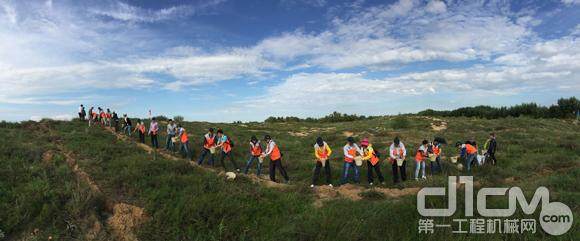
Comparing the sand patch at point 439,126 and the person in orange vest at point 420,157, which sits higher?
the sand patch at point 439,126

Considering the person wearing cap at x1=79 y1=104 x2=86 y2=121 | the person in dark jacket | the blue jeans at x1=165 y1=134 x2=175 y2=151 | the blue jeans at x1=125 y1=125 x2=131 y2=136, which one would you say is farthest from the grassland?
the person wearing cap at x1=79 y1=104 x2=86 y2=121

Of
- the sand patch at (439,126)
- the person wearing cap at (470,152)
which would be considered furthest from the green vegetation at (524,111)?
the person wearing cap at (470,152)

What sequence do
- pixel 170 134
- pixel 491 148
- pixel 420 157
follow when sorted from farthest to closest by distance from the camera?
1. pixel 170 134
2. pixel 491 148
3. pixel 420 157

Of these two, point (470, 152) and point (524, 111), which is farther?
point (524, 111)

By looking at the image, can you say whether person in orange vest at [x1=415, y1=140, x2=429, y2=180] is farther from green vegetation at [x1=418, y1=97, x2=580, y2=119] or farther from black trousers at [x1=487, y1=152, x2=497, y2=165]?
green vegetation at [x1=418, y1=97, x2=580, y2=119]

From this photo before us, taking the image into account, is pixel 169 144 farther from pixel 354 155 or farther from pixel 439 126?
pixel 439 126

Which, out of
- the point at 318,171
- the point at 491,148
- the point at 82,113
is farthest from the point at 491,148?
the point at 82,113

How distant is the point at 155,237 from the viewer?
25.7ft

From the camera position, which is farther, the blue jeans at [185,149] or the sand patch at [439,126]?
the sand patch at [439,126]

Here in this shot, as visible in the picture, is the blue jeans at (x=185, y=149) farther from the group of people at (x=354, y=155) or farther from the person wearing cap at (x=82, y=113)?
the person wearing cap at (x=82, y=113)

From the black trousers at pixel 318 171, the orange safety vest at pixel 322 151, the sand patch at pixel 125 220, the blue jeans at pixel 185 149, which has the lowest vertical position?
the sand patch at pixel 125 220

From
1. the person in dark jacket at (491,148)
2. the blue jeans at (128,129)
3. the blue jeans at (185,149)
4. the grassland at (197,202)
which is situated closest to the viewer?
the grassland at (197,202)

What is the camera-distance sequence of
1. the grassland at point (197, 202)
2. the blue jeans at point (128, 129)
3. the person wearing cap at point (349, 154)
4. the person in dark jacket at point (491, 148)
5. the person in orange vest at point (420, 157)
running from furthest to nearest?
the blue jeans at point (128, 129) → the person in dark jacket at point (491, 148) → the person in orange vest at point (420, 157) → the person wearing cap at point (349, 154) → the grassland at point (197, 202)

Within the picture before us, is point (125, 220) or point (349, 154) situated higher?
point (349, 154)
